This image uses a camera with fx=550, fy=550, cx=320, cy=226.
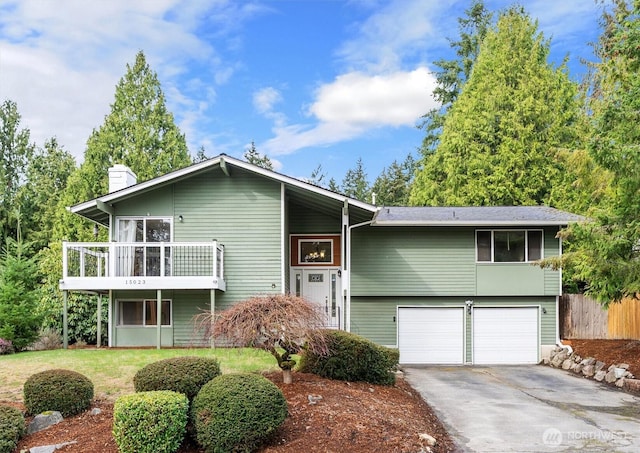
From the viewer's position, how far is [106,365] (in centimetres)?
1052

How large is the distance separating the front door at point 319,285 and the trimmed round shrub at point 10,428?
9.95m

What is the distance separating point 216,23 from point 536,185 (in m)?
14.6

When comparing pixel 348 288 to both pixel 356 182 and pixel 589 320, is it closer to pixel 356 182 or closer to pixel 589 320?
pixel 589 320

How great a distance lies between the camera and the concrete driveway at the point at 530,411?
7207 millimetres

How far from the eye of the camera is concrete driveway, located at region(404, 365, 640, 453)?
7207 millimetres

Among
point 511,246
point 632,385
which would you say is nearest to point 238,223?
point 511,246

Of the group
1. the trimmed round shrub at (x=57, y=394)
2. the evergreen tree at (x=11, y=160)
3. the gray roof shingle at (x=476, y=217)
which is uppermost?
the evergreen tree at (x=11, y=160)

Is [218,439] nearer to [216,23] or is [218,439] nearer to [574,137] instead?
[216,23]

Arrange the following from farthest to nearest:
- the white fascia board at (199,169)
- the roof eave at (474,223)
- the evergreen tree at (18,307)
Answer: the roof eave at (474,223)
the evergreen tree at (18,307)
the white fascia board at (199,169)

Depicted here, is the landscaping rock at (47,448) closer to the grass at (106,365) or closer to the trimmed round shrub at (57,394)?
the trimmed round shrub at (57,394)

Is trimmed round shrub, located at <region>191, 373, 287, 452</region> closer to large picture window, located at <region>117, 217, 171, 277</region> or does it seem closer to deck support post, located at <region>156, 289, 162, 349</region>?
deck support post, located at <region>156, 289, 162, 349</region>

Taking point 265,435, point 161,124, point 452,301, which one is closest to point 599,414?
point 265,435

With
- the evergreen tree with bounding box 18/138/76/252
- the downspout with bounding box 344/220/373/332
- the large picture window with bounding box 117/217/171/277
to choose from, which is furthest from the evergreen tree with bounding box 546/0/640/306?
the evergreen tree with bounding box 18/138/76/252

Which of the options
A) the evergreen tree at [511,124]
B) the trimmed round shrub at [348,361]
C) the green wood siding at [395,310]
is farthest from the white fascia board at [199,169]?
the evergreen tree at [511,124]
